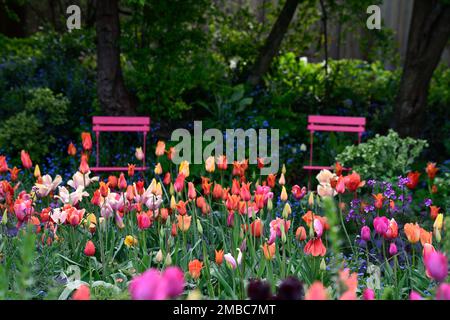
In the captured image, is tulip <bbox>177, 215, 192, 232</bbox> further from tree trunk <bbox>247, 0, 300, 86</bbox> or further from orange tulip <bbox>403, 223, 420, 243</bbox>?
tree trunk <bbox>247, 0, 300, 86</bbox>

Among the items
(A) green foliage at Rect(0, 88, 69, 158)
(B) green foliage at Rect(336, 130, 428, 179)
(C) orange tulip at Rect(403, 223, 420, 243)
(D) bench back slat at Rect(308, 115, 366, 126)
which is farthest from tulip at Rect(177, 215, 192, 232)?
(A) green foliage at Rect(0, 88, 69, 158)

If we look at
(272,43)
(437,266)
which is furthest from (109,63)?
(437,266)

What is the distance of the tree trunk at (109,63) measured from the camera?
19.3 feet

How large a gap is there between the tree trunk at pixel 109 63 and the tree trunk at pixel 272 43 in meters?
1.63

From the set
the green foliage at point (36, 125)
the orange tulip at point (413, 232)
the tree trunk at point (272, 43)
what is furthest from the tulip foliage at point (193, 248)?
the tree trunk at point (272, 43)

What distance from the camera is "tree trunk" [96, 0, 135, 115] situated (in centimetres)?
588

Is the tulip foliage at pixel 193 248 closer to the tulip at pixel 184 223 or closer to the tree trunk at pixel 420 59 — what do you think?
the tulip at pixel 184 223

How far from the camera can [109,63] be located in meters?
5.98

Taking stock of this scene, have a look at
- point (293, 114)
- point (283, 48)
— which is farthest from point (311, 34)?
point (293, 114)

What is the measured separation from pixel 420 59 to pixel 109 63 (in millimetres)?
3020

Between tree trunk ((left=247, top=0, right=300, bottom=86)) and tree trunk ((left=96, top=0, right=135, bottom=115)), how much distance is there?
1625 mm

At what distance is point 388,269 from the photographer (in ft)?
8.14
